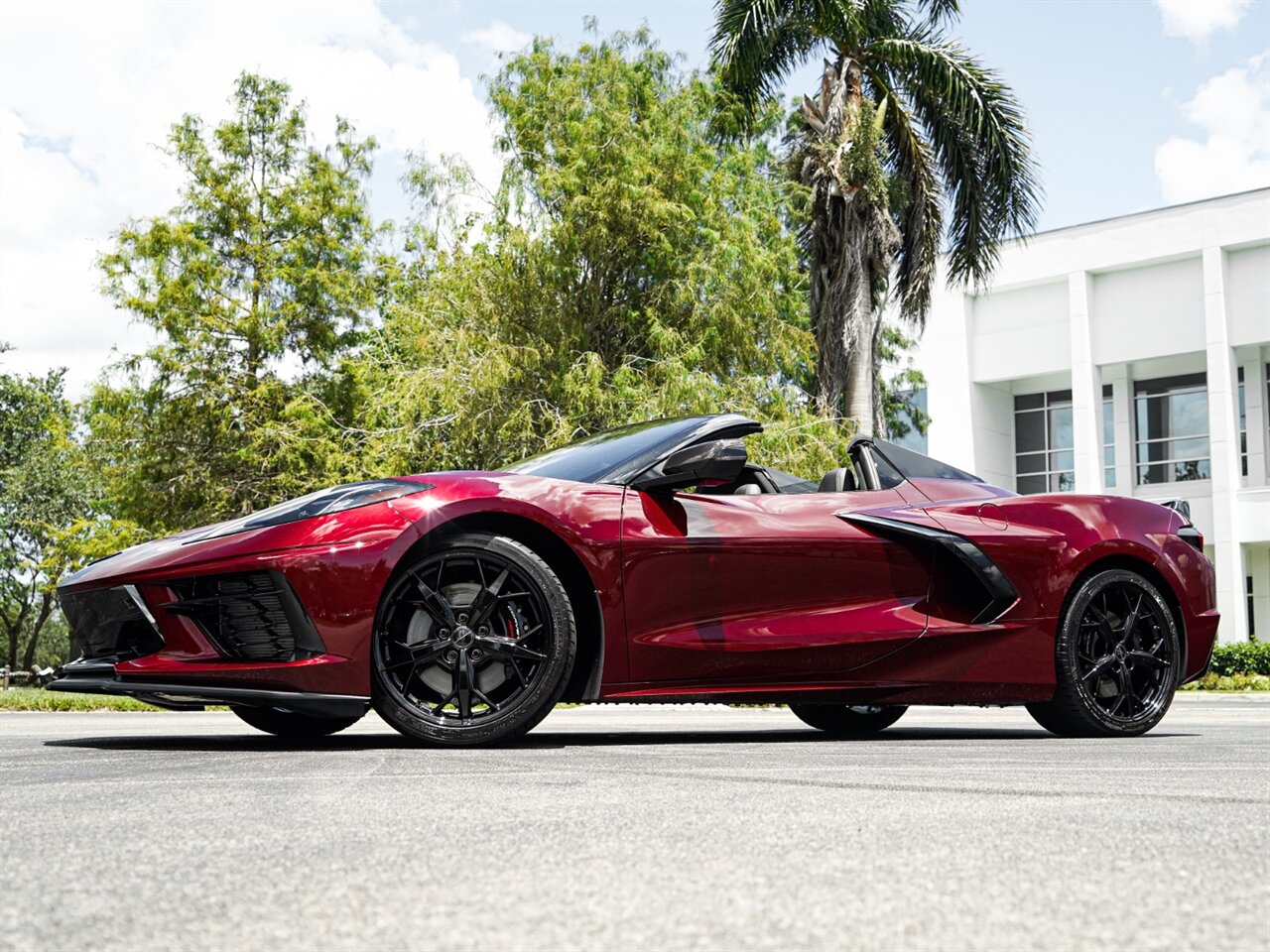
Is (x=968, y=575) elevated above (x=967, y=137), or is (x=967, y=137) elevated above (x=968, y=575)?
(x=967, y=137)

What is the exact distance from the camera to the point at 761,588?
5312 mm

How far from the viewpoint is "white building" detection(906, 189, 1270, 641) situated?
119ft

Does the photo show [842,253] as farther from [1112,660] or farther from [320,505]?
[320,505]

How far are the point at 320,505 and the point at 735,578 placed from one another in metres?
1.59

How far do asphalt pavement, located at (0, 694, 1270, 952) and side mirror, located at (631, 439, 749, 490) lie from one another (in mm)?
1213

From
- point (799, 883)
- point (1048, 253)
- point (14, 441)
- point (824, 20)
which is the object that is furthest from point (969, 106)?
point (14, 441)

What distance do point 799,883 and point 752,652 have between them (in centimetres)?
315

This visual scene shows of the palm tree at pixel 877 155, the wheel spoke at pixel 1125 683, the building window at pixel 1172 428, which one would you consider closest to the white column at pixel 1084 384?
the building window at pixel 1172 428

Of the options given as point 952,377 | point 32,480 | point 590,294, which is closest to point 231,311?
point 590,294

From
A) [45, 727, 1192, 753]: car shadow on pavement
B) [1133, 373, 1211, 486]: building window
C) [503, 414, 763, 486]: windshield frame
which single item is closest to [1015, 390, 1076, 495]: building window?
[1133, 373, 1211, 486]: building window

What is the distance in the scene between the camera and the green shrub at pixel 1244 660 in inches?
1160

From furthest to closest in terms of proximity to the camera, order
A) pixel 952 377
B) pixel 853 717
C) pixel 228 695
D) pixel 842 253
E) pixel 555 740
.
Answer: pixel 952 377 → pixel 842 253 → pixel 853 717 → pixel 555 740 → pixel 228 695

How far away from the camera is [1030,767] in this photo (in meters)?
4.24

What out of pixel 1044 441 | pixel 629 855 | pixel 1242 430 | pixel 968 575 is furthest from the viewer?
pixel 1044 441
